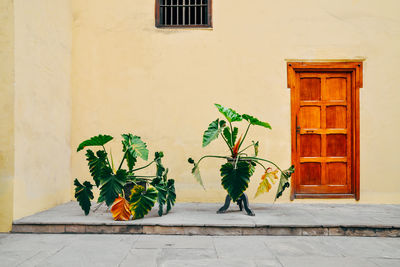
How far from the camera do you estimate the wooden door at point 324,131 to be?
5.13 m

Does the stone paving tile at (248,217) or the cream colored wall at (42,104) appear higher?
the cream colored wall at (42,104)

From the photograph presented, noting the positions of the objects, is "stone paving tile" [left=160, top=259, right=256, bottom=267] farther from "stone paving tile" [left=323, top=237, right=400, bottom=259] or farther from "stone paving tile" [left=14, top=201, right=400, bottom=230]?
"stone paving tile" [left=323, top=237, right=400, bottom=259]

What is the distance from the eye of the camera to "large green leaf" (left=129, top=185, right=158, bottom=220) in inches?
146

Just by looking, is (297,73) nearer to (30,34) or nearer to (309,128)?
(309,128)

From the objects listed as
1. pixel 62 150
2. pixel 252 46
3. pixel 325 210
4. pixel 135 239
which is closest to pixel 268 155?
pixel 325 210

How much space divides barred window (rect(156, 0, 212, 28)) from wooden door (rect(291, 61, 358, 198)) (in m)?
1.78

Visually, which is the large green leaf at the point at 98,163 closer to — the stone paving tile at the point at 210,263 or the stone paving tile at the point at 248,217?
the stone paving tile at the point at 248,217

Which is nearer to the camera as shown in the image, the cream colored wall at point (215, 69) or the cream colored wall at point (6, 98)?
the cream colored wall at point (6, 98)

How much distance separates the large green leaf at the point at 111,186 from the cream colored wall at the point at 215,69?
1.36m

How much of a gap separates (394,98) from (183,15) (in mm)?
3542

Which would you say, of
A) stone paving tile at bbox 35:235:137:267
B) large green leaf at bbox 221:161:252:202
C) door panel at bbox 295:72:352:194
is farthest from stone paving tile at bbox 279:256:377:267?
door panel at bbox 295:72:352:194

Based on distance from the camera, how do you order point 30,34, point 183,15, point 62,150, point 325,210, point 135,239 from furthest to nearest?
point 183,15 → point 62,150 → point 325,210 → point 30,34 → point 135,239

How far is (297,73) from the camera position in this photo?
204 inches

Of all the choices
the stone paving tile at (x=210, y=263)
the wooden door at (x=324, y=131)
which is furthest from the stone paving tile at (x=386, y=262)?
the wooden door at (x=324, y=131)
